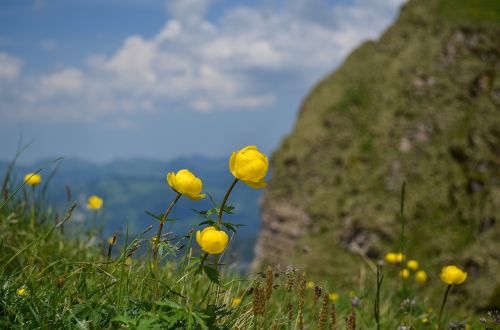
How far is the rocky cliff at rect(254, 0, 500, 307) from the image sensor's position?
752 inches

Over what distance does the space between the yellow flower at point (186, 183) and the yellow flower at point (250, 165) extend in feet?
0.66

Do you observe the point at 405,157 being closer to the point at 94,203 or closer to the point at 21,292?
the point at 94,203

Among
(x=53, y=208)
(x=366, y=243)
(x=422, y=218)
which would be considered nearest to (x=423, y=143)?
(x=422, y=218)

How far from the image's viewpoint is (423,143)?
22031 millimetres

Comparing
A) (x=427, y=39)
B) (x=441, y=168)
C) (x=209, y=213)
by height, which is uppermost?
(x=427, y=39)

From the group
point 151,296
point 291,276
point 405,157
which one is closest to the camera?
point 291,276

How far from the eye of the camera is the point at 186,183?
2344 millimetres

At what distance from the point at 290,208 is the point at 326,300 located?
24287mm

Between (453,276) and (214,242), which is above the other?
(214,242)

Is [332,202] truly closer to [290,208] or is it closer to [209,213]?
[290,208]

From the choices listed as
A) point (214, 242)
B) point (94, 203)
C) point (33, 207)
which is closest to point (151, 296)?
point (214, 242)

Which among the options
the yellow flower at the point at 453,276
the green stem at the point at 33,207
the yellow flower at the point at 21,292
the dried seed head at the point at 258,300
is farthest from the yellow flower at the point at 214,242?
the green stem at the point at 33,207

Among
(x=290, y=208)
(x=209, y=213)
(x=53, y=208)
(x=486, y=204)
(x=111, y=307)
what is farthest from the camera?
(x=290, y=208)

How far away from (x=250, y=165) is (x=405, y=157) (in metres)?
20.9
